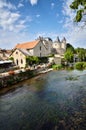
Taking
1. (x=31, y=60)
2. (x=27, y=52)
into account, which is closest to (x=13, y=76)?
(x=31, y=60)

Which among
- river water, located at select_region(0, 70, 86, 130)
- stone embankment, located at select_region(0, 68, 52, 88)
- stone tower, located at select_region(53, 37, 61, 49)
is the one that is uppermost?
stone tower, located at select_region(53, 37, 61, 49)

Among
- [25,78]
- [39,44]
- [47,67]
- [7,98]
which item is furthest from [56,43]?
[7,98]

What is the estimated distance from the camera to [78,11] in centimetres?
1491

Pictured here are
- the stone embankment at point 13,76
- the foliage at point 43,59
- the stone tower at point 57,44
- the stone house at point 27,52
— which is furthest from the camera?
the stone tower at point 57,44

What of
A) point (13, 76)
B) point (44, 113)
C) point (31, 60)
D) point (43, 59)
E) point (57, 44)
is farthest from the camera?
point (57, 44)

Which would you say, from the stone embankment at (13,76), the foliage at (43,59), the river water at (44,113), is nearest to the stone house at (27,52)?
the foliage at (43,59)

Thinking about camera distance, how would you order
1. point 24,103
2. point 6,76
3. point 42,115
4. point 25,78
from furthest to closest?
point 25,78 → point 6,76 → point 24,103 → point 42,115

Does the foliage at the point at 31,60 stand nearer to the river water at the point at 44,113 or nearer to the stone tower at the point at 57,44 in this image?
the river water at the point at 44,113

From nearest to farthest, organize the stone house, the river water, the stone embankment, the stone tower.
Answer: the river water
the stone embankment
the stone house
the stone tower

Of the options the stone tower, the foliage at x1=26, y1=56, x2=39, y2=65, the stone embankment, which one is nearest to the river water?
the stone embankment

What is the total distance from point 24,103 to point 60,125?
255 inches

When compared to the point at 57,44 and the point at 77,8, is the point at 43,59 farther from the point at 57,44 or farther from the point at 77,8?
the point at 77,8

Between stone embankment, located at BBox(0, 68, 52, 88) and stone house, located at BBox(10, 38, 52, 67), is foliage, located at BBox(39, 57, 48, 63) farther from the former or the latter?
stone embankment, located at BBox(0, 68, 52, 88)

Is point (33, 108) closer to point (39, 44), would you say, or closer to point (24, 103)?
point (24, 103)
